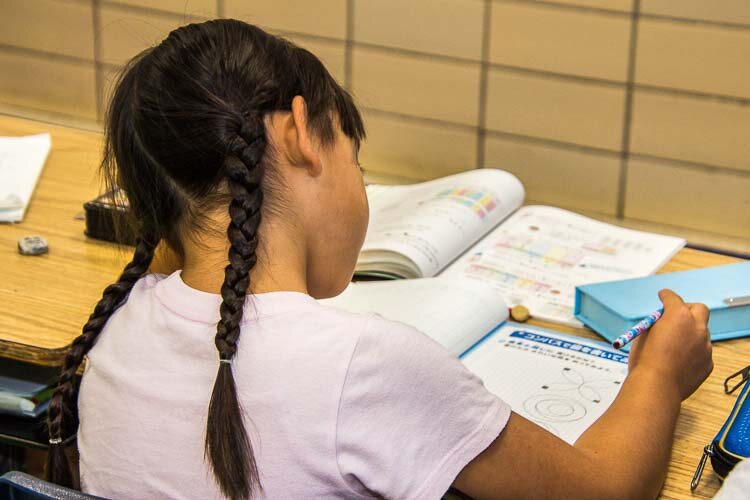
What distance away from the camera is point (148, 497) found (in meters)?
1.09

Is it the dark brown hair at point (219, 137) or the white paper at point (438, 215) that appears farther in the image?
the white paper at point (438, 215)

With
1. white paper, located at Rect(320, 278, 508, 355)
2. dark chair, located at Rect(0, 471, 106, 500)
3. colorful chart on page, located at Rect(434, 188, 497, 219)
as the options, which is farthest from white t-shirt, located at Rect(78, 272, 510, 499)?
colorful chart on page, located at Rect(434, 188, 497, 219)

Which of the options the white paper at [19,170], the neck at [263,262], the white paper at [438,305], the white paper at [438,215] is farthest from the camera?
the white paper at [19,170]

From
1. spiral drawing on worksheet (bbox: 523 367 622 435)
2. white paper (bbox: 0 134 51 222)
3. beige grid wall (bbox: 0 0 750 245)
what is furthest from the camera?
beige grid wall (bbox: 0 0 750 245)

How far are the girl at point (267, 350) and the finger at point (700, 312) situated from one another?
0.20 metres

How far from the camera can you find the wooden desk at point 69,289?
1.31 metres

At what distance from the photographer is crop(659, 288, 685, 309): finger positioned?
1393mm

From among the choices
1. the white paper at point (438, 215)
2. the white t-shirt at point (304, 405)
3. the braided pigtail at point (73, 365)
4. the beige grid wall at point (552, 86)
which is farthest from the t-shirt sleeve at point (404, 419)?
the beige grid wall at point (552, 86)

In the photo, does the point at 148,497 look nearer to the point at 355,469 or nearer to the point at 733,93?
the point at 355,469

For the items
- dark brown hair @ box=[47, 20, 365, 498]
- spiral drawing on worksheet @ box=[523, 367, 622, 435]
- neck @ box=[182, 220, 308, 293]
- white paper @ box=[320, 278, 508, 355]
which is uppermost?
dark brown hair @ box=[47, 20, 365, 498]

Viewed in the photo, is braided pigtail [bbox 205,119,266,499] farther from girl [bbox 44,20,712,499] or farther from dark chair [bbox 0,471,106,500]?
dark chair [bbox 0,471,106,500]

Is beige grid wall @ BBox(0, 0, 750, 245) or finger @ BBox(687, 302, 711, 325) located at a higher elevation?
beige grid wall @ BBox(0, 0, 750, 245)

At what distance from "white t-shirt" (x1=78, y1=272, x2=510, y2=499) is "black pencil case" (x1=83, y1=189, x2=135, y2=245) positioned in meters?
0.62

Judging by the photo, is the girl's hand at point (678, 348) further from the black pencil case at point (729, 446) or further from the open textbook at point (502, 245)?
the open textbook at point (502, 245)
